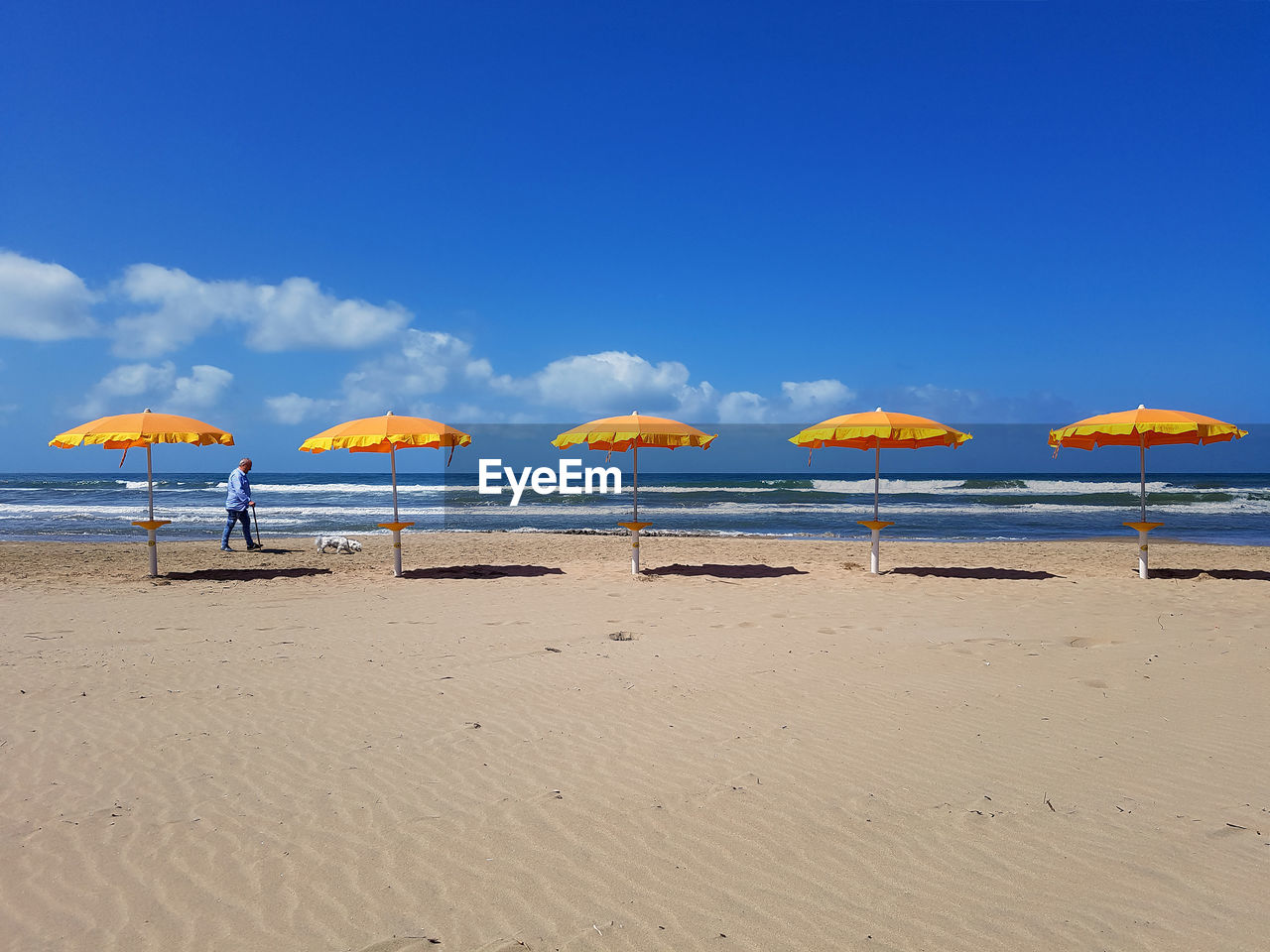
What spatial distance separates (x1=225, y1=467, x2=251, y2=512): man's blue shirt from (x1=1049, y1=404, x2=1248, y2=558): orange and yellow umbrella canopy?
1518 cm

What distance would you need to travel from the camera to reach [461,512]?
30078 mm

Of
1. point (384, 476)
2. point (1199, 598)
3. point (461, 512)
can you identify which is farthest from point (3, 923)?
point (384, 476)

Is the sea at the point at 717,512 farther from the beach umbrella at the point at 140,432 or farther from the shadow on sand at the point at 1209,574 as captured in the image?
the beach umbrella at the point at 140,432

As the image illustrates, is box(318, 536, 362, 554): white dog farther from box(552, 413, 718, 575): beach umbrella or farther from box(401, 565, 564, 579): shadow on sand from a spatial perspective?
box(552, 413, 718, 575): beach umbrella

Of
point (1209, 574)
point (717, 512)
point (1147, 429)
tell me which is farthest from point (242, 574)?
point (717, 512)

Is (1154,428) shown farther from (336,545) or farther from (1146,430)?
(336,545)

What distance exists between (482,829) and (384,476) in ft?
213

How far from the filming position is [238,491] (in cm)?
1520

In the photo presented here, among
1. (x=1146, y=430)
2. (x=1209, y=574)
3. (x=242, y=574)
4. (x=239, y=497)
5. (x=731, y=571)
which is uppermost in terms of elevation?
(x=1146, y=430)

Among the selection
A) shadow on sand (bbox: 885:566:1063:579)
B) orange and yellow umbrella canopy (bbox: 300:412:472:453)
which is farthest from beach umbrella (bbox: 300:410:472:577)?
shadow on sand (bbox: 885:566:1063:579)

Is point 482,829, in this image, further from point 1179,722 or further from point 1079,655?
point 1079,655

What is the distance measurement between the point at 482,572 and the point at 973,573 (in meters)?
8.17

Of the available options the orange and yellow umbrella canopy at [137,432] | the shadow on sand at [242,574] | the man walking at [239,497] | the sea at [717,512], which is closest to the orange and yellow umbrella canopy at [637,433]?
the shadow on sand at [242,574]

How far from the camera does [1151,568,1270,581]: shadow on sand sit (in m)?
11.6
